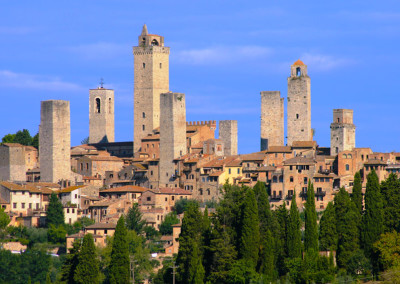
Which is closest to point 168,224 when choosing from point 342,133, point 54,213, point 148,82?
point 54,213

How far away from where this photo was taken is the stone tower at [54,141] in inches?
3974

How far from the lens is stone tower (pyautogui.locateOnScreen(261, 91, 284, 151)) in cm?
10150

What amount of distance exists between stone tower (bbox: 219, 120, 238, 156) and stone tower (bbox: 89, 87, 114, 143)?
1358cm

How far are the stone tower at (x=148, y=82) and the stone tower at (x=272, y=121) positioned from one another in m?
9.67

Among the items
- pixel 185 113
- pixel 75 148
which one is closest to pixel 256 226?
pixel 185 113

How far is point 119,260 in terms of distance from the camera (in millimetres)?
69312

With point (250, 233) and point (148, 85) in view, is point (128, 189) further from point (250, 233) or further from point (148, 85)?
point (250, 233)

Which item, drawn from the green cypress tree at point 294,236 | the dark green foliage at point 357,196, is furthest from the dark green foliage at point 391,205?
the green cypress tree at point 294,236

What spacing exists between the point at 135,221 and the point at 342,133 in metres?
17.1

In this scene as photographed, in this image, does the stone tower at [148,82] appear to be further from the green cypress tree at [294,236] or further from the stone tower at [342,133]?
the green cypress tree at [294,236]

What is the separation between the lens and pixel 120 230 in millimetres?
70250

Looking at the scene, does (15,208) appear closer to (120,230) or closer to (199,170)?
(199,170)

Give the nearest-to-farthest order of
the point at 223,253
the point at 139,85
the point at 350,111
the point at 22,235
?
the point at 223,253 < the point at 22,235 < the point at 350,111 < the point at 139,85

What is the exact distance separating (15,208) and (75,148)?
576 inches
